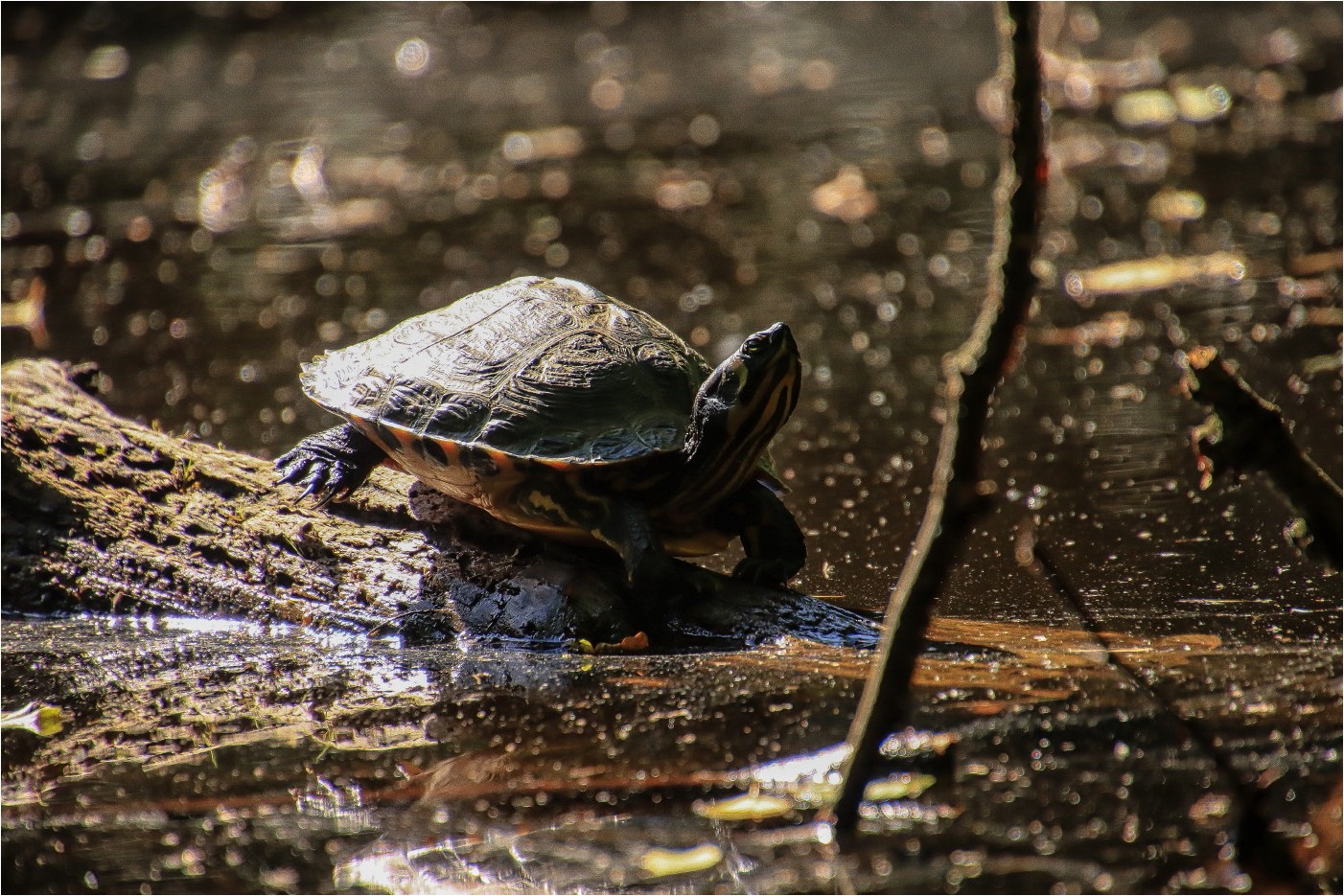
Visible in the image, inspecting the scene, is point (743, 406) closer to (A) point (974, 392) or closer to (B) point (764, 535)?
(B) point (764, 535)

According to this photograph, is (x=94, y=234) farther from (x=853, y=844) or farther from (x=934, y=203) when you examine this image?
(x=853, y=844)

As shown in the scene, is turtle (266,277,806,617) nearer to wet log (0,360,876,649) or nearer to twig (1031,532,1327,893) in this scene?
wet log (0,360,876,649)

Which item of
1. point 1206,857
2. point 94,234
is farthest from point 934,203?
point 1206,857

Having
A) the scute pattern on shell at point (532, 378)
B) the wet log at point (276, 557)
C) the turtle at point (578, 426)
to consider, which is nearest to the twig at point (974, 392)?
the wet log at point (276, 557)

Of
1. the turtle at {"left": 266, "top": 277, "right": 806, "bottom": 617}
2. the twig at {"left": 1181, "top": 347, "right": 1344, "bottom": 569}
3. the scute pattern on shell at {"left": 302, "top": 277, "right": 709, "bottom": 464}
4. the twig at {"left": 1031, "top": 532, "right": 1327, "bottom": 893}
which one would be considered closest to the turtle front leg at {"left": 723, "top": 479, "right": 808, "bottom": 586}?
the turtle at {"left": 266, "top": 277, "right": 806, "bottom": 617}

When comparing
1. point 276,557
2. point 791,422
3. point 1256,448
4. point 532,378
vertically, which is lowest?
point 276,557

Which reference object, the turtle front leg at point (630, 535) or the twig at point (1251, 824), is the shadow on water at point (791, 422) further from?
the turtle front leg at point (630, 535)

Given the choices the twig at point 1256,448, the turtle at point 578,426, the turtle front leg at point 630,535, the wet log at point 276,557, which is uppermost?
the twig at point 1256,448

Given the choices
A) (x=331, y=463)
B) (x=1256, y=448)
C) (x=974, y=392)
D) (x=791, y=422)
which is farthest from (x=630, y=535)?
(x=791, y=422)
